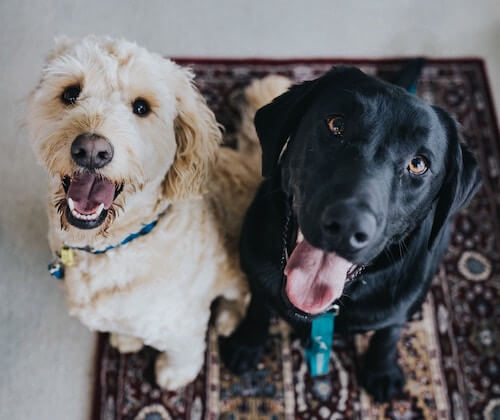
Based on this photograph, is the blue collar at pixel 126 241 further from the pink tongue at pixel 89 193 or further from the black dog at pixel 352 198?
the black dog at pixel 352 198

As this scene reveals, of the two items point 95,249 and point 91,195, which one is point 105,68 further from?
point 95,249

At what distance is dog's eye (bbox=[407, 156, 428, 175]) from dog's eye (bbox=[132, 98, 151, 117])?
57 centimetres

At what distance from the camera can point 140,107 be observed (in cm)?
123

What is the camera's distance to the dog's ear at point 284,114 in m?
1.22

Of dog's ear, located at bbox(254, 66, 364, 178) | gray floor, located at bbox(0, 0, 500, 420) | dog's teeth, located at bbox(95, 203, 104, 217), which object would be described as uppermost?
gray floor, located at bbox(0, 0, 500, 420)

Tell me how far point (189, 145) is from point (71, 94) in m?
0.29

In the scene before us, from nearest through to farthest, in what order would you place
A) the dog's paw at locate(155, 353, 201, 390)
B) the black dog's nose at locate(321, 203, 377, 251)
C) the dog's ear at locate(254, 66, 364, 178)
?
the black dog's nose at locate(321, 203, 377, 251)
the dog's ear at locate(254, 66, 364, 178)
the dog's paw at locate(155, 353, 201, 390)

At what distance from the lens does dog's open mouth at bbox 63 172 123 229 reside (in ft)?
3.91

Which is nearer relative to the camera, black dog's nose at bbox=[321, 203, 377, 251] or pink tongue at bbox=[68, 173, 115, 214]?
black dog's nose at bbox=[321, 203, 377, 251]

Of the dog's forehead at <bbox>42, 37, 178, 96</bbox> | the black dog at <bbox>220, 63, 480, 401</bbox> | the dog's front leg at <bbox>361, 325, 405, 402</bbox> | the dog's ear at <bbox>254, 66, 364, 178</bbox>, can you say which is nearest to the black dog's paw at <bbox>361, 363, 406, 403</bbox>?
the dog's front leg at <bbox>361, 325, 405, 402</bbox>

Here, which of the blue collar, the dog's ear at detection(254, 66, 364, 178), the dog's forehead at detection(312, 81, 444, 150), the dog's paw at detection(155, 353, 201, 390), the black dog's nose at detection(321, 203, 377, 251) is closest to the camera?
the black dog's nose at detection(321, 203, 377, 251)

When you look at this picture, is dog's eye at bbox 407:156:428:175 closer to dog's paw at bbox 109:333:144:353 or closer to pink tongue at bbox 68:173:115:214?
pink tongue at bbox 68:173:115:214

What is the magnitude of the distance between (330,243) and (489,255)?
1.17 m

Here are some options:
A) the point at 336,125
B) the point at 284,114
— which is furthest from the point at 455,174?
the point at 284,114
